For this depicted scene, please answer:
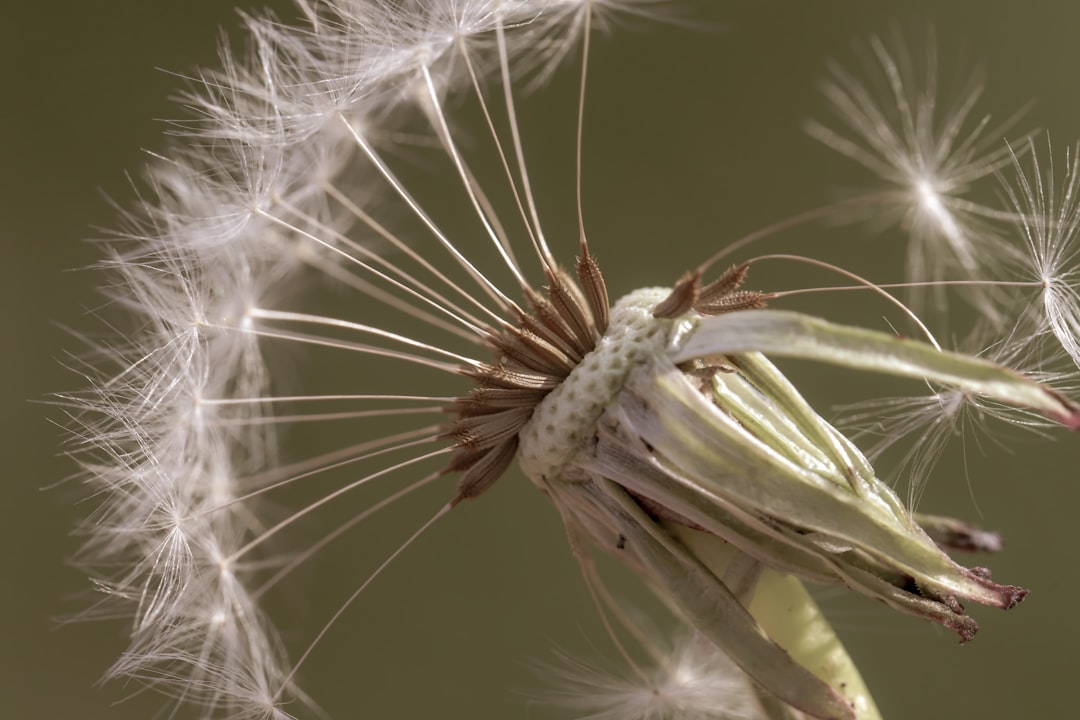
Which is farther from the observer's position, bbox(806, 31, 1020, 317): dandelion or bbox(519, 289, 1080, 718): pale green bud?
bbox(806, 31, 1020, 317): dandelion

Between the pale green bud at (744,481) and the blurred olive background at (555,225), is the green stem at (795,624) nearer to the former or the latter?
the pale green bud at (744,481)

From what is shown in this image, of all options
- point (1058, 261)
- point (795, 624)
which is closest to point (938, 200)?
point (1058, 261)

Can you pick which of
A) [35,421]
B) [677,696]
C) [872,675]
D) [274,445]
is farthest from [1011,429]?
[35,421]

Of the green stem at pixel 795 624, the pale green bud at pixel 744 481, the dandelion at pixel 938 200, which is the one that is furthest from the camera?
the dandelion at pixel 938 200

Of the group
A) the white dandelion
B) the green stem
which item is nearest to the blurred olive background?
the white dandelion

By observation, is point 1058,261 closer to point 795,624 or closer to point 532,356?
point 795,624

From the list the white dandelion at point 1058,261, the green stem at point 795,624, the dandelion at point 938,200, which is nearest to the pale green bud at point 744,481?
the green stem at point 795,624

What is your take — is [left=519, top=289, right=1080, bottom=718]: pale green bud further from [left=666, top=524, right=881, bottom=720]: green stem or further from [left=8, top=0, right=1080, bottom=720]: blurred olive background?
[left=8, top=0, right=1080, bottom=720]: blurred olive background

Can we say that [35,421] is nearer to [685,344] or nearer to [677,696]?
[677,696]
